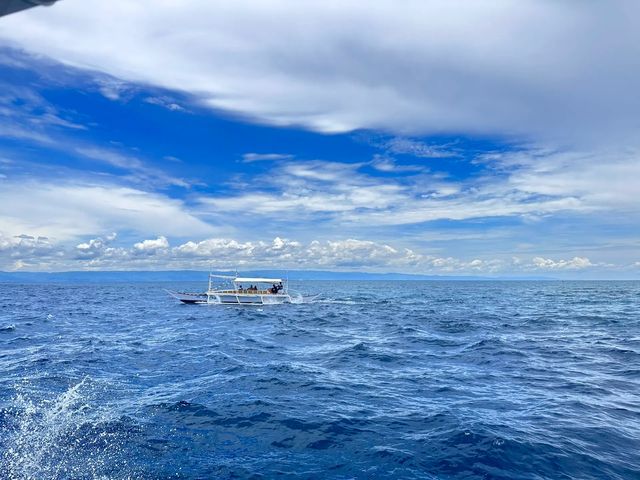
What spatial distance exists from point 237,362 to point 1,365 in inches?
519

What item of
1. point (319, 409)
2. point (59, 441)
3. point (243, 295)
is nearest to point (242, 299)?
point (243, 295)

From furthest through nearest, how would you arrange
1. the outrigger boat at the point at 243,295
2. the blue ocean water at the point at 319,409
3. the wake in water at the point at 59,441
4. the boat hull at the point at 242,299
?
the boat hull at the point at 242,299 < the outrigger boat at the point at 243,295 < the blue ocean water at the point at 319,409 < the wake in water at the point at 59,441

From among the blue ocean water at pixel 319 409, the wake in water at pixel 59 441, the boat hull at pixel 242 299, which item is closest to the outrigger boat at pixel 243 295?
the boat hull at pixel 242 299

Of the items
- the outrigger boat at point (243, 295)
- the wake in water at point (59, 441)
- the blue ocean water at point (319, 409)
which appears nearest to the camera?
the wake in water at point (59, 441)

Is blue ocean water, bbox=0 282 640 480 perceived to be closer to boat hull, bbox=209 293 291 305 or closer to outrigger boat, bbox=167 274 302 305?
outrigger boat, bbox=167 274 302 305

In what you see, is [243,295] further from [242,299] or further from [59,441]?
[59,441]

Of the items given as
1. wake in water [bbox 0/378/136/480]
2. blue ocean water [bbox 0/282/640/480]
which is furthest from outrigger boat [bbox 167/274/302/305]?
wake in water [bbox 0/378/136/480]

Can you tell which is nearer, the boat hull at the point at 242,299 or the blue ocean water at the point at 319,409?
the blue ocean water at the point at 319,409

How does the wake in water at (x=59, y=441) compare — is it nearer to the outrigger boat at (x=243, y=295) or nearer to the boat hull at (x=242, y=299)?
the outrigger boat at (x=243, y=295)

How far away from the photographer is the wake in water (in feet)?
35.1

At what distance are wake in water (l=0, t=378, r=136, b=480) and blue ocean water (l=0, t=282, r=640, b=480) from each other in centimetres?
5

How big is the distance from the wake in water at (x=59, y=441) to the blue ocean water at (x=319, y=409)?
0.17 ft

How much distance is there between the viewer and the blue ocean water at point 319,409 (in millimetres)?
11438

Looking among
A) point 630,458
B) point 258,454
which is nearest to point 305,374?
point 258,454
